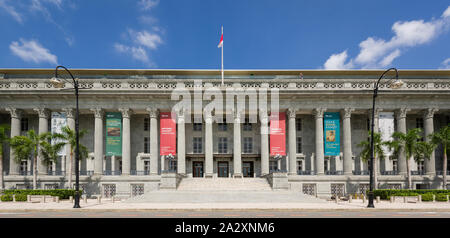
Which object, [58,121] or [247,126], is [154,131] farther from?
[247,126]

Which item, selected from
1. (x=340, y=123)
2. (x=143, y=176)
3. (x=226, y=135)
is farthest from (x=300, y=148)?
(x=143, y=176)

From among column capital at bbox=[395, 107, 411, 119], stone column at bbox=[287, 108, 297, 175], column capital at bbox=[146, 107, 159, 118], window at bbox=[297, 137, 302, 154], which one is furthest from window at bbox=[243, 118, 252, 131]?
column capital at bbox=[395, 107, 411, 119]

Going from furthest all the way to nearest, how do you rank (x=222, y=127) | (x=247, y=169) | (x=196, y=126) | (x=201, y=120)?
(x=222, y=127)
(x=247, y=169)
(x=196, y=126)
(x=201, y=120)

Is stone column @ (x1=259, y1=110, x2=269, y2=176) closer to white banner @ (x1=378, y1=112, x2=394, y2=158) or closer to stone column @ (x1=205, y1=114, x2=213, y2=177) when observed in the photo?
stone column @ (x1=205, y1=114, x2=213, y2=177)

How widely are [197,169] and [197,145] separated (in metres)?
3.56

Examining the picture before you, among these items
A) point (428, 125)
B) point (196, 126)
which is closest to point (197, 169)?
point (196, 126)

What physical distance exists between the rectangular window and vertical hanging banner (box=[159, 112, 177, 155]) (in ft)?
20.4

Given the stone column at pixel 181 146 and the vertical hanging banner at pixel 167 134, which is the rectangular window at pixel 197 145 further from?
the vertical hanging banner at pixel 167 134

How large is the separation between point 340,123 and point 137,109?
28.2 meters

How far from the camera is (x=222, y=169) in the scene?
151 ft

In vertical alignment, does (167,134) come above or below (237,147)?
above

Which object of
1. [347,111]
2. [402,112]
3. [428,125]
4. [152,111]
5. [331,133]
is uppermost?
[152,111]

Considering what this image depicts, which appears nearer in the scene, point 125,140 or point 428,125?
point 125,140

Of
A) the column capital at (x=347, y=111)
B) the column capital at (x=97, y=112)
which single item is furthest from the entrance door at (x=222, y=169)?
the column capital at (x=347, y=111)
